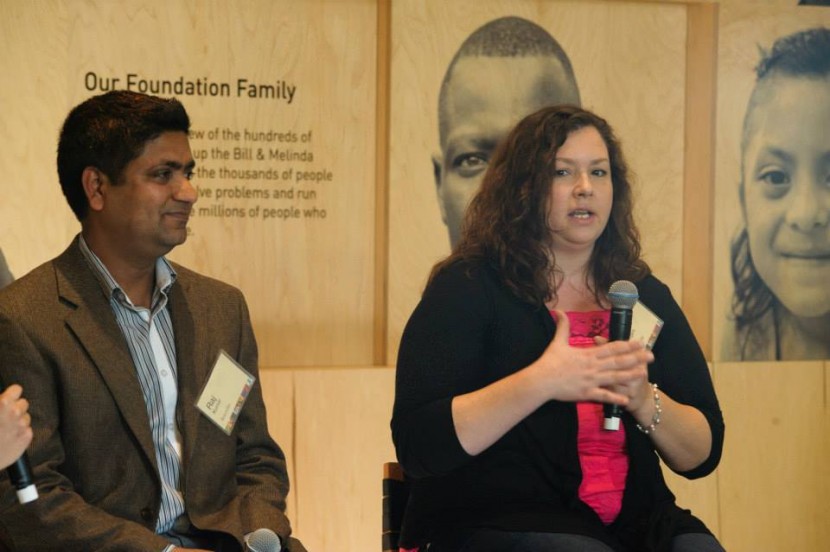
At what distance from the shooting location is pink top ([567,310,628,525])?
277cm

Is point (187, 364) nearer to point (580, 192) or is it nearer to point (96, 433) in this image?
point (96, 433)

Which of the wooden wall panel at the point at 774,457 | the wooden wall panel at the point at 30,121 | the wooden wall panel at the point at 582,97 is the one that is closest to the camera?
the wooden wall panel at the point at 30,121

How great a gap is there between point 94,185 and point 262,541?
980mm

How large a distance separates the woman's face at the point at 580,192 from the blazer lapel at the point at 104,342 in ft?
3.59

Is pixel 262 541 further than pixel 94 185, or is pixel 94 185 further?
pixel 94 185

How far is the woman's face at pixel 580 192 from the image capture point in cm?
290

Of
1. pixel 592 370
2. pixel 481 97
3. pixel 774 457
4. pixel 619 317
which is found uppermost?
pixel 481 97

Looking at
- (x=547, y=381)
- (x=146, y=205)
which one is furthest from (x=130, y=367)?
(x=547, y=381)

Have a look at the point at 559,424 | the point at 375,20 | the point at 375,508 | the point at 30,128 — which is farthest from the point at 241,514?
the point at 375,20

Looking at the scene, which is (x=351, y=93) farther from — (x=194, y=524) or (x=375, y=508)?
(x=194, y=524)

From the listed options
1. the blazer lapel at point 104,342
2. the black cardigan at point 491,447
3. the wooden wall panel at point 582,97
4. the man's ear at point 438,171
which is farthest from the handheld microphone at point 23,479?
the man's ear at point 438,171

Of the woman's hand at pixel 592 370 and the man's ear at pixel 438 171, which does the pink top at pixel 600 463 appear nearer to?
the woman's hand at pixel 592 370

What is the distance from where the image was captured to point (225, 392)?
9.50 ft

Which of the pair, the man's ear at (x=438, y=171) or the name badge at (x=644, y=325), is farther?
the man's ear at (x=438, y=171)
